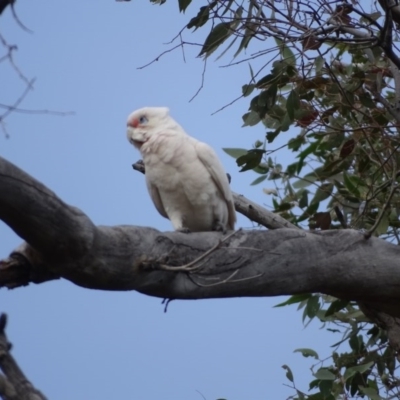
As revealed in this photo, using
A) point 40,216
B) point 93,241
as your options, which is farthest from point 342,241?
point 40,216

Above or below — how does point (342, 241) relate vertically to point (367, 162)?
below

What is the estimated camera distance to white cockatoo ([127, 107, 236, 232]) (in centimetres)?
293

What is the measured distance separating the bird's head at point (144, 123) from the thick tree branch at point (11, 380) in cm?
152

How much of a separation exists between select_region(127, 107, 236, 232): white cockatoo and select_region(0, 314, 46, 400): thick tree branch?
4.71 ft

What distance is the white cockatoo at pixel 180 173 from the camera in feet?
9.62

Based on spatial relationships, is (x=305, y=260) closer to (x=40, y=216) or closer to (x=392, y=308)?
Result: (x=392, y=308)

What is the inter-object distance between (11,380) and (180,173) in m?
1.54

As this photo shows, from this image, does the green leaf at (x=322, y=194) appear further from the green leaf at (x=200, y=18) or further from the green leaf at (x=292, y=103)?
the green leaf at (x=200, y=18)

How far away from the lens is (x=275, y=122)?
312 centimetres

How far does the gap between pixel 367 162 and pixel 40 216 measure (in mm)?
1700

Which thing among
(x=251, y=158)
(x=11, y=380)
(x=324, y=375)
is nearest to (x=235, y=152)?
(x=251, y=158)

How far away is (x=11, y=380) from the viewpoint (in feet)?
4.78

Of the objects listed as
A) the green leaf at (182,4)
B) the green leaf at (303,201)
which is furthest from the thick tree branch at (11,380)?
the green leaf at (303,201)

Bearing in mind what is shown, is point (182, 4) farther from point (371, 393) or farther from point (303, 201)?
point (371, 393)
